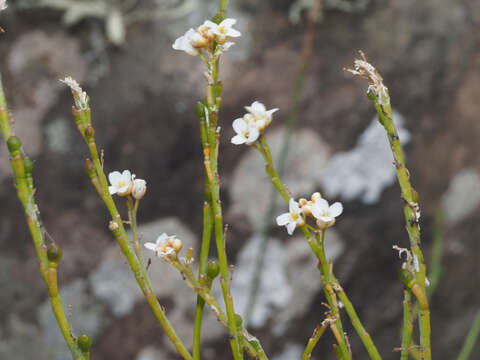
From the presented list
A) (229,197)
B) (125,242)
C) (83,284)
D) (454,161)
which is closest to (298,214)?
(125,242)

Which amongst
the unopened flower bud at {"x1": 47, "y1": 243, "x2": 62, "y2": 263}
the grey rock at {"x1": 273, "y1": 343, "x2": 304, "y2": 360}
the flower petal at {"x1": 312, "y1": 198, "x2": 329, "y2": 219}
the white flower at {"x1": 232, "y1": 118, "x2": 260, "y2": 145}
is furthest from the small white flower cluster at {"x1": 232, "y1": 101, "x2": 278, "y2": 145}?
the grey rock at {"x1": 273, "y1": 343, "x2": 304, "y2": 360}

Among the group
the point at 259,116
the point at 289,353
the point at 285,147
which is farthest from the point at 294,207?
the point at 289,353

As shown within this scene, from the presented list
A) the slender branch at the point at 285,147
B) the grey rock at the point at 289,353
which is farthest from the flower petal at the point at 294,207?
the grey rock at the point at 289,353

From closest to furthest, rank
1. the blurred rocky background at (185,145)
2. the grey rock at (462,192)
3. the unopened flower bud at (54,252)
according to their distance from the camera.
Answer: the unopened flower bud at (54,252)
the blurred rocky background at (185,145)
the grey rock at (462,192)

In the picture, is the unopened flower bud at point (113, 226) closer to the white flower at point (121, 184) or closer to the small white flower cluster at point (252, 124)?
the white flower at point (121, 184)

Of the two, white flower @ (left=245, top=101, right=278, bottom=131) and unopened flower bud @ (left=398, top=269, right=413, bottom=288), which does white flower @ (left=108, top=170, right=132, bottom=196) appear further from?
unopened flower bud @ (left=398, top=269, right=413, bottom=288)

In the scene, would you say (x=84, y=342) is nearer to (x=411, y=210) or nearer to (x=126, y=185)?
(x=126, y=185)

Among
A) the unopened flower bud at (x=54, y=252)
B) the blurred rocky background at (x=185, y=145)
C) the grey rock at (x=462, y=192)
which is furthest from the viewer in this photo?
the grey rock at (x=462, y=192)
